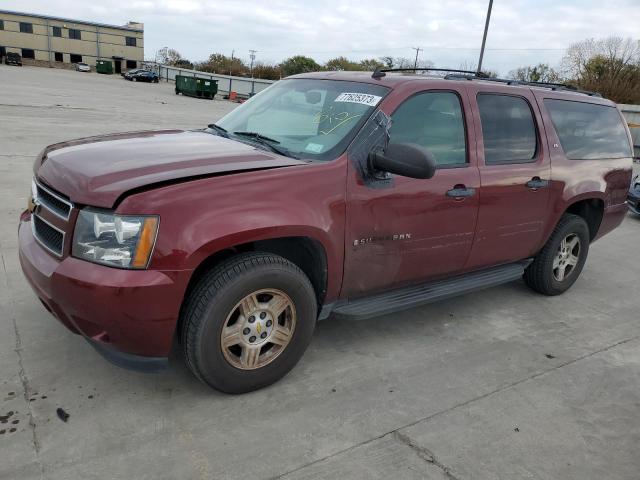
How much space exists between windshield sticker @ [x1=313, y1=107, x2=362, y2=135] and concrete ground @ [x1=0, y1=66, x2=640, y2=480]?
150 centimetres

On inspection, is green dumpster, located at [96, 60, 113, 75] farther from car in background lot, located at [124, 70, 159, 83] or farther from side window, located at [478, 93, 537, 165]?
side window, located at [478, 93, 537, 165]

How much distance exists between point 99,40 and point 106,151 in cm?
9056

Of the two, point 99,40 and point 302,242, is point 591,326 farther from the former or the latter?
point 99,40

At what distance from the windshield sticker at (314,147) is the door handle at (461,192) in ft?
3.20

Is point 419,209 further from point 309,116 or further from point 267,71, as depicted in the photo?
Result: point 267,71

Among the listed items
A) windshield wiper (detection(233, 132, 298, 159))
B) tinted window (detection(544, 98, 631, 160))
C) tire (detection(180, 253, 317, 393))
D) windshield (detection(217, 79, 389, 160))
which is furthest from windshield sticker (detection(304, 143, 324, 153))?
tinted window (detection(544, 98, 631, 160))

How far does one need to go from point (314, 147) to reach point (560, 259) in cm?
297

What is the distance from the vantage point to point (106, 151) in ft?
9.81

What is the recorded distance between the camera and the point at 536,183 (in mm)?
4141

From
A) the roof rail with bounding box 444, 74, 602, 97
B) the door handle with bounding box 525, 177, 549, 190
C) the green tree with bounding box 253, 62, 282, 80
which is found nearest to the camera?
the roof rail with bounding box 444, 74, 602, 97

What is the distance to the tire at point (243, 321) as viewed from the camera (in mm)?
2645

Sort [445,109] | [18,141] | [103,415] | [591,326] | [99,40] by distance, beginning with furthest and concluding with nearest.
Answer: [99,40] < [18,141] < [591,326] < [445,109] < [103,415]

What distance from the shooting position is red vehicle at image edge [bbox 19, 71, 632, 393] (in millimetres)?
2479

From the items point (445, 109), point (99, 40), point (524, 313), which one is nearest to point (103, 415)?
point (445, 109)
